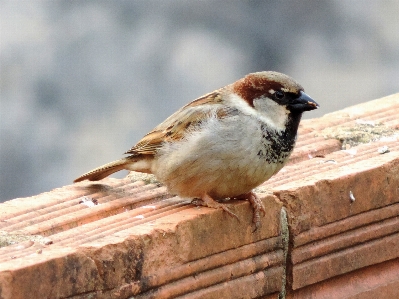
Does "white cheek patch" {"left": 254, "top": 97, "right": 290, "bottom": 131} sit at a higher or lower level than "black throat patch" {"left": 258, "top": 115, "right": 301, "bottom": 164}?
higher

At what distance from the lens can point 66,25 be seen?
5.36 m

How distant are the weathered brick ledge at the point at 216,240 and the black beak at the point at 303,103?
7.3 inches

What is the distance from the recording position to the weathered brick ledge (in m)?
2.11

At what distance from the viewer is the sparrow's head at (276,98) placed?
281 centimetres

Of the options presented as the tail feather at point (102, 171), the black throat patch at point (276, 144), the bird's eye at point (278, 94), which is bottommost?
the tail feather at point (102, 171)

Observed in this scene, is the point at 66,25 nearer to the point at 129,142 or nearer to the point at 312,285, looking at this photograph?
the point at 129,142

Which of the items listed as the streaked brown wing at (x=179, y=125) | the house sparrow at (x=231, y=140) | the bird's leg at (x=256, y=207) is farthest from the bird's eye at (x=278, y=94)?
the bird's leg at (x=256, y=207)

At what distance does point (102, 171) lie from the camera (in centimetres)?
297

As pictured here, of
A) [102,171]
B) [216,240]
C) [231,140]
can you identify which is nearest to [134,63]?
[102,171]

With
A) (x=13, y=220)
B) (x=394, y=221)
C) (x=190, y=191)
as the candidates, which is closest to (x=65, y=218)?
(x=13, y=220)

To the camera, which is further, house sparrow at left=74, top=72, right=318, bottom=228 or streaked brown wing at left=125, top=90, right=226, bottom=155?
streaked brown wing at left=125, top=90, right=226, bottom=155

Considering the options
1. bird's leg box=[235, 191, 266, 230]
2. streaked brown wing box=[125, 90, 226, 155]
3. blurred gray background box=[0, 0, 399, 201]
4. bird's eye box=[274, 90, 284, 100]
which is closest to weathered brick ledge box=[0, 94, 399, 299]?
bird's leg box=[235, 191, 266, 230]

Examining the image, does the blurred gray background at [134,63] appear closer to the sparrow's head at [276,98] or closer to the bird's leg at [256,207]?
Result: the sparrow's head at [276,98]

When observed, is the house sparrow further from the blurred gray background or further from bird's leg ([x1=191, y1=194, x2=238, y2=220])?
the blurred gray background
